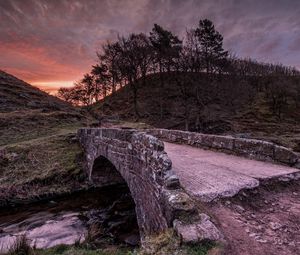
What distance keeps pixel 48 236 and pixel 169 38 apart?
40497mm

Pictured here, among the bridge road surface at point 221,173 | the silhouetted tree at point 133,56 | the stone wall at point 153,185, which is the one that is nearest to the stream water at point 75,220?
the stone wall at point 153,185

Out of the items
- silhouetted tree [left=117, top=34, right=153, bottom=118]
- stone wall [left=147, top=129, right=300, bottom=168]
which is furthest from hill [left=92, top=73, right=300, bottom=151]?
stone wall [left=147, top=129, right=300, bottom=168]

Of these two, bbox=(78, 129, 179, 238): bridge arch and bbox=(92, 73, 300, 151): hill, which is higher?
bbox=(92, 73, 300, 151): hill

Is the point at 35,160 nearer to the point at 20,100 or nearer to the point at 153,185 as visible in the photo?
the point at 153,185

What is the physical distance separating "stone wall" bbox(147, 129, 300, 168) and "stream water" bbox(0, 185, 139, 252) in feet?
13.3

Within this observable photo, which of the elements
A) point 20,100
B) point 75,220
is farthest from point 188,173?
point 20,100

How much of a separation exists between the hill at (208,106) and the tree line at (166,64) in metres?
0.40

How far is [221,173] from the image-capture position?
635cm

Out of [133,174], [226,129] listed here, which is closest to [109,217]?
[133,174]

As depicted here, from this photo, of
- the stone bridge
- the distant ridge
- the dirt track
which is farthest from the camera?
the distant ridge

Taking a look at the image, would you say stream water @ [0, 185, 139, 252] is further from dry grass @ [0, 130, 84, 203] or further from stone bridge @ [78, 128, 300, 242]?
stone bridge @ [78, 128, 300, 242]

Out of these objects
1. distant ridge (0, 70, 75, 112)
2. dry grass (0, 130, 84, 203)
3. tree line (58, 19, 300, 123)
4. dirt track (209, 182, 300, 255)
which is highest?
tree line (58, 19, 300, 123)

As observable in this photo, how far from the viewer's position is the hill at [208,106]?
37469 millimetres

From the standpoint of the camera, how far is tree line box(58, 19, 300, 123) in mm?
37969
